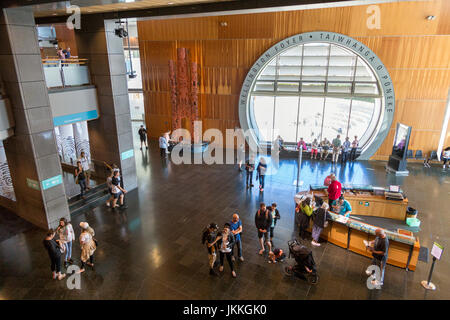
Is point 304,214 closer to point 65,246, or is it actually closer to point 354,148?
point 65,246

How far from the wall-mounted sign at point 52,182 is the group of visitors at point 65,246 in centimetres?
195

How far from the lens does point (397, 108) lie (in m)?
14.3

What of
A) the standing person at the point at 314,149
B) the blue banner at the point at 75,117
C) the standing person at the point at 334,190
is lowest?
the standing person at the point at 314,149

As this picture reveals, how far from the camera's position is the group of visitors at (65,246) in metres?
6.57

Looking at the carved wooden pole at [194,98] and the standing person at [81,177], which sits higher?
the carved wooden pole at [194,98]

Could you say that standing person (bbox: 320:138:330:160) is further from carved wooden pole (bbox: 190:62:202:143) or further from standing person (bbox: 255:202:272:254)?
standing person (bbox: 255:202:272:254)

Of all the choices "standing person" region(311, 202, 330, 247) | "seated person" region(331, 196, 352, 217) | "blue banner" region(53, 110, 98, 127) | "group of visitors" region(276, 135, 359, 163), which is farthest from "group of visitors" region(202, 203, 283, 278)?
"group of visitors" region(276, 135, 359, 163)

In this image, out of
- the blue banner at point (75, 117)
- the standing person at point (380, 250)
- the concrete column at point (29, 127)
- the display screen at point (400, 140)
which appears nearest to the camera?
the standing person at point (380, 250)

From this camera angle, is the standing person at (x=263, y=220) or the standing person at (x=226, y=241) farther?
the standing person at (x=263, y=220)

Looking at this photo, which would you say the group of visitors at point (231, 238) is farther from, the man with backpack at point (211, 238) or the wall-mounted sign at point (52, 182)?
the wall-mounted sign at point (52, 182)

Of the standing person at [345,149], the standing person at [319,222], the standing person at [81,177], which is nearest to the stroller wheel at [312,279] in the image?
the standing person at [319,222]

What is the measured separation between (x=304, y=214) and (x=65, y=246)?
20.0 ft

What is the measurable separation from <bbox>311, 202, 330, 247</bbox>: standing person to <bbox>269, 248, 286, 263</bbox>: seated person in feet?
4.06
